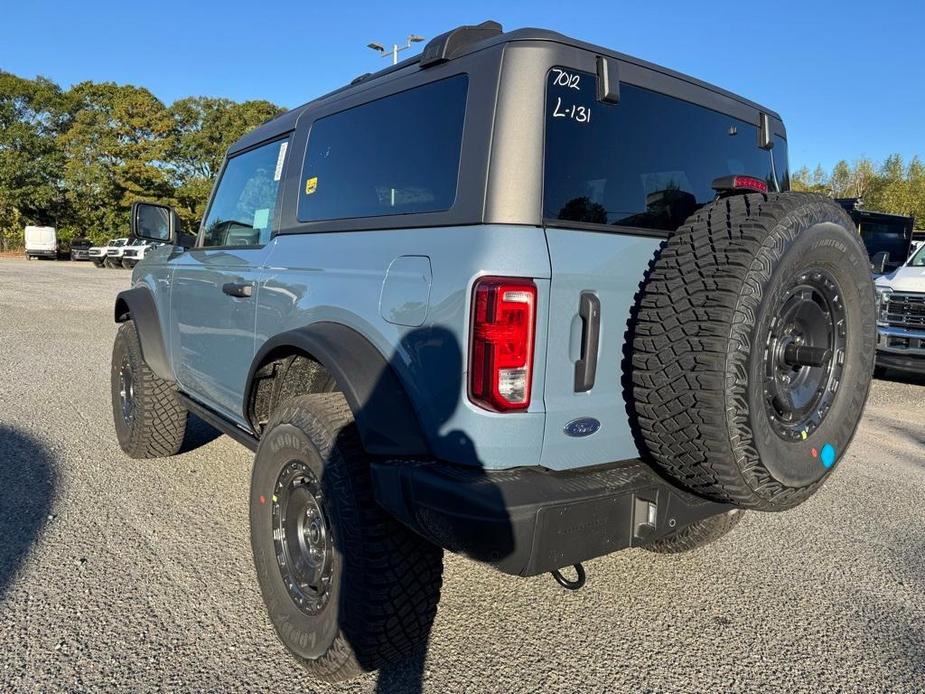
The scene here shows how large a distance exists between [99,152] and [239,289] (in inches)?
1543

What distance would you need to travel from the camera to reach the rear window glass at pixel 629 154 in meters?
2.12

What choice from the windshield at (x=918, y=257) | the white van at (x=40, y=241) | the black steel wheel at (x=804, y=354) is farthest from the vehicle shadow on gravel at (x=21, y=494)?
the white van at (x=40, y=241)

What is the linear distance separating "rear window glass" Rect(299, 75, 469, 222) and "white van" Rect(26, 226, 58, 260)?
38.3 m

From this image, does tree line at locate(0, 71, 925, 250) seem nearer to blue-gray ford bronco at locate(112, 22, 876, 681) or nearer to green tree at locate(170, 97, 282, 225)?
green tree at locate(170, 97, 282, 225)

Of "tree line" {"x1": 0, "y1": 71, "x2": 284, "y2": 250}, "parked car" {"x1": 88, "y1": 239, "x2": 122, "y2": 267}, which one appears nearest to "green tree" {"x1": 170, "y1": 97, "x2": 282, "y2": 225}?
"tree line" {"x1": 0, "y1": 71, "x2": 284, "y2": 250}

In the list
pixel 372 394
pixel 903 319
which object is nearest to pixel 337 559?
pixel 372 394

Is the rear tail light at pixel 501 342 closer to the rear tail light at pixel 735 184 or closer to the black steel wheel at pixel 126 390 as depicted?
the rear tail light at pixel 735 184

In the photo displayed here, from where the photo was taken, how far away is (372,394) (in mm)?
2148

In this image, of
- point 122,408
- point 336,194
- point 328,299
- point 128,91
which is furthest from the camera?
point 128,91

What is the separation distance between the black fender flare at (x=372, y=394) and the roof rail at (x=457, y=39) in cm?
100

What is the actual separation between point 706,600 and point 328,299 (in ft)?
6.86

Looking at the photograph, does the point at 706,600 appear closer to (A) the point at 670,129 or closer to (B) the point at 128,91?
(A) the point at 670,129

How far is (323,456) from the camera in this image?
7.40ft

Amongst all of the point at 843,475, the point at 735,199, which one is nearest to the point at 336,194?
the point at 735,199
